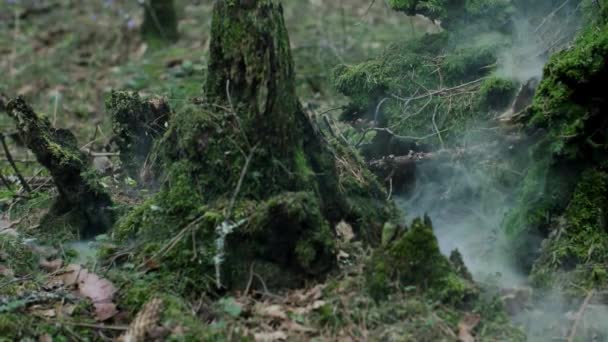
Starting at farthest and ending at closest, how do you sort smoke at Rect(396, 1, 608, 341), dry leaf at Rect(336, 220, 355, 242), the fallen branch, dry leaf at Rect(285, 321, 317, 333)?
the fallen branch, smoke at Rect(396, 1, 608, 341), dry leaf at Rect(336, 220, 355, 242), dry leaf at Rect(285, 321, 317, 333)

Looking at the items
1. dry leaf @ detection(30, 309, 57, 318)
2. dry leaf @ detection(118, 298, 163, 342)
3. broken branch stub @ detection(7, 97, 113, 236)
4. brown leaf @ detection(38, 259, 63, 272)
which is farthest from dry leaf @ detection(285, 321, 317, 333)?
broken branch stub @ detection(7, 97, 113, 236)

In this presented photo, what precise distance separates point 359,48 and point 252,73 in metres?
6.94

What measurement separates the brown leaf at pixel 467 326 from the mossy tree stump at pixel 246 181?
0.78m

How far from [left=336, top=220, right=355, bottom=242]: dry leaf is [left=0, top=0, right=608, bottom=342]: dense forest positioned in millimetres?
48

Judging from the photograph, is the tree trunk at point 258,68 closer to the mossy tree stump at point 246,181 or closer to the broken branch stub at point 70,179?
the mossy tree stump at point 246,181

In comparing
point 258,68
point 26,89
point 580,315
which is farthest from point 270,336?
point 26,89

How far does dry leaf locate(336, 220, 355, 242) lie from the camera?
4.20m

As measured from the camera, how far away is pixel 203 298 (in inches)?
146

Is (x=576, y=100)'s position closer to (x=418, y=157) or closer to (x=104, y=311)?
(x=418, y=157)

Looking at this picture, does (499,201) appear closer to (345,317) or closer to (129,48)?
(345,317)

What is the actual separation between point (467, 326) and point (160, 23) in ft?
30.6

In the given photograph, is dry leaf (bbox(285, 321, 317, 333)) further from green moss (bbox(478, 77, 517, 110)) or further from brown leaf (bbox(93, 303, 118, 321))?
green moss (bbox(478, 77, 517, 110))

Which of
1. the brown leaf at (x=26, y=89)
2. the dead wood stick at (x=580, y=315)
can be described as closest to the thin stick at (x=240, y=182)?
the dead wood stick at (x=580, y=315)

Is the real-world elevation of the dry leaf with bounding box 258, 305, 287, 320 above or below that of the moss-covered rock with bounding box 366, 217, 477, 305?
below
